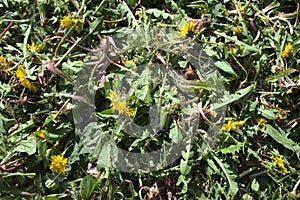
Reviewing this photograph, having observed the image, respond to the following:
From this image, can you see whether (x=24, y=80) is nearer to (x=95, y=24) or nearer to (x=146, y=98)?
(x=95, y=24)

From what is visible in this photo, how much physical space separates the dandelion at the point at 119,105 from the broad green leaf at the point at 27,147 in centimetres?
34

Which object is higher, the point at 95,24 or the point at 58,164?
the point at 95,24

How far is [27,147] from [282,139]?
987mm

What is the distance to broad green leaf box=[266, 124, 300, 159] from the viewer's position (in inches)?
79.4

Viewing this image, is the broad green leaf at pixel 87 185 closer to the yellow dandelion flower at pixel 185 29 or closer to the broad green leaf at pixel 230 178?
the broad green leaf at pixel 230 178

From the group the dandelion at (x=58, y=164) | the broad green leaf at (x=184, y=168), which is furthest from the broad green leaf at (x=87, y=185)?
the broad green leaf at (x=184, y=168)

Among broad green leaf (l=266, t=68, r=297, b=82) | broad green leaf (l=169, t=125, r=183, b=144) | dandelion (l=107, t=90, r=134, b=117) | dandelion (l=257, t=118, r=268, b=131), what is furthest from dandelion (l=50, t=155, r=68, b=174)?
broad green leaf (l=266, t=68, r=297, b=82)

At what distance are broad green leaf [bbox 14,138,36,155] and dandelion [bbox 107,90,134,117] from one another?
337 mm

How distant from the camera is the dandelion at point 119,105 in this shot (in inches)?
77.5

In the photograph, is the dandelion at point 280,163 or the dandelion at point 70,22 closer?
the dandelion at point 280,163

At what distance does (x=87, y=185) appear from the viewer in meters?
1.94

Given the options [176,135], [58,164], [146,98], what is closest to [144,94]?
[146,98]

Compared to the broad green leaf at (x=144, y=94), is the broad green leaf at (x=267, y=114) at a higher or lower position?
lower

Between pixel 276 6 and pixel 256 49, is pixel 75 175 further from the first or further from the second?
pixel 276 6
